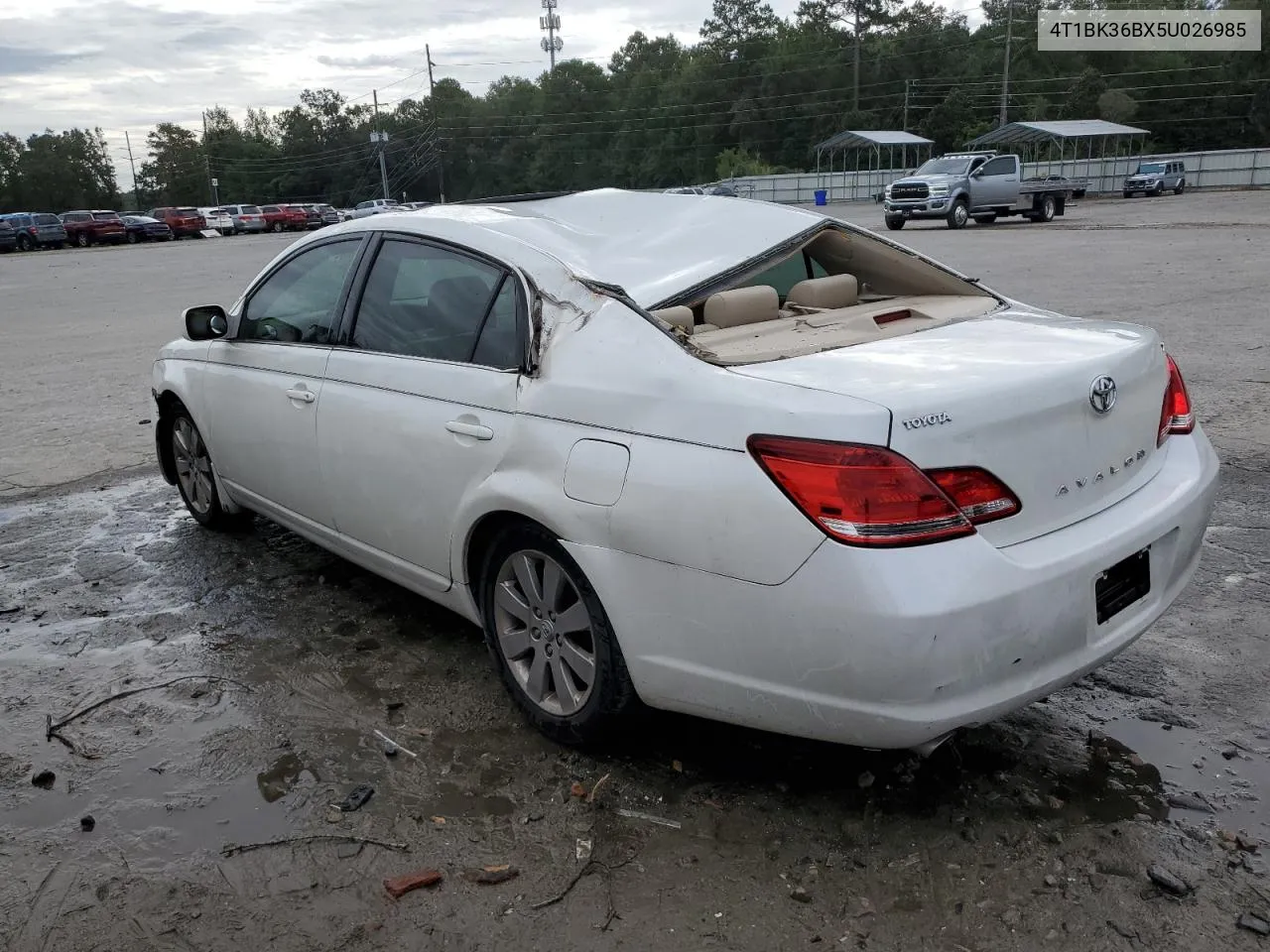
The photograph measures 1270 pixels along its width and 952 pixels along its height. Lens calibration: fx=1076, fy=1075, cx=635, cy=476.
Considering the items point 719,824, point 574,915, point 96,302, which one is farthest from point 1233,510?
point 96,302

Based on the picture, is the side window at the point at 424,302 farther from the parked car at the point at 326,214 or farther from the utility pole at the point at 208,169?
the utility pole at the point at 208,169

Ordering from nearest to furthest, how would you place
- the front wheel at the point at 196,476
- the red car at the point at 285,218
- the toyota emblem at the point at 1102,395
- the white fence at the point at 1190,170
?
the toyota emblem at the point at 1102,395, the front wheel at the point at 196,476, the white fence at the point at 1190,170, the red car at the point at 285,218

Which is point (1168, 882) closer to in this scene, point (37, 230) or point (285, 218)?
point (37, 230)

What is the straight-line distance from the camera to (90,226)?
49.9 metres

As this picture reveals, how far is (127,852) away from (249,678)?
1052mm

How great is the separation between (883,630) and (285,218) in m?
63.6

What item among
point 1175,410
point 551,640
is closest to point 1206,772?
point 1175,410

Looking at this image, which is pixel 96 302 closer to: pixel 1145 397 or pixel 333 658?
pixel 333 658

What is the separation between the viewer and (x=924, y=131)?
83125mm

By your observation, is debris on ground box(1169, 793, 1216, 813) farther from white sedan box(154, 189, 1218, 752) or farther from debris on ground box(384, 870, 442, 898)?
debris on ground box(384, 870, 442, 898)

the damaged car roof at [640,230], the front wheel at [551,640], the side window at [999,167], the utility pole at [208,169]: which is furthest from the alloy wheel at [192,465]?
the utility pole at [208,169]

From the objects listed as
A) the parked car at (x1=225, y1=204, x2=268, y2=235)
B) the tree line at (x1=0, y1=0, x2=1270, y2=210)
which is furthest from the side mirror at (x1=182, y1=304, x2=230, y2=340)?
the tree line at (x1=0, y1=0, x2=1270, y2=210)

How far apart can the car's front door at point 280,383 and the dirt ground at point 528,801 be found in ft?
1.69

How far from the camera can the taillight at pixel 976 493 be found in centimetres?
244
